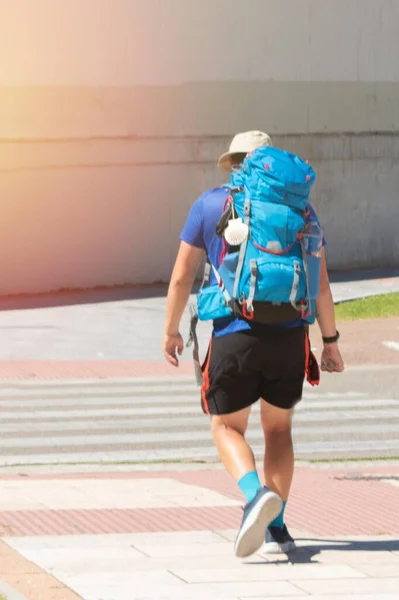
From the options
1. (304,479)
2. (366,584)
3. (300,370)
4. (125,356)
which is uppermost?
(300,370)

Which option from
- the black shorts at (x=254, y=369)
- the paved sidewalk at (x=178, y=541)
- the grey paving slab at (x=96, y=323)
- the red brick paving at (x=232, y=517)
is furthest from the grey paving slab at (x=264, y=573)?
the grey paving slab at (x=96, y=323)

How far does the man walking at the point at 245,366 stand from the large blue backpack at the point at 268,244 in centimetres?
8

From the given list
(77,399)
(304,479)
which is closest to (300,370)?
(304,479)

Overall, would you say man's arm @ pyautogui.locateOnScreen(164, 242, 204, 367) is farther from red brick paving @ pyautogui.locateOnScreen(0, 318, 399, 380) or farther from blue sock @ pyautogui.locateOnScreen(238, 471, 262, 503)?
red brick paving @ pyautogui.locateOnScreen(0, 318, 399, 380)

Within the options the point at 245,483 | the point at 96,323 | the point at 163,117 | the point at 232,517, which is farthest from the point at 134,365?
the point at 245,483

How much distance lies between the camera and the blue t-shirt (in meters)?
6.75

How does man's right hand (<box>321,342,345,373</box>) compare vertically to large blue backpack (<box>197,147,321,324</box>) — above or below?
below

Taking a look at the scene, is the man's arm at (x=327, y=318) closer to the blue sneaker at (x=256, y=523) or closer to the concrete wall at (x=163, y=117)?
the blue sneaker at (x=256, y=523)

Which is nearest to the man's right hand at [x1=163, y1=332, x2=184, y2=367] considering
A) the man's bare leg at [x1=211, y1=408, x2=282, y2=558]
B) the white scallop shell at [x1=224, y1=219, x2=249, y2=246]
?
the man's bare leg at [x1=211, y1=408, x2=282, y2=558]

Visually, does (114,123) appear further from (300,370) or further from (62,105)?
(300,370)

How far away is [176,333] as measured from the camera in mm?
7000

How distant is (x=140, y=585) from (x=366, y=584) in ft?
2.93

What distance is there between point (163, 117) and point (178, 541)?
19.4m

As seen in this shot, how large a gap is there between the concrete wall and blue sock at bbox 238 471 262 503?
59.2 ft
